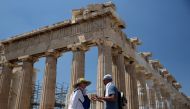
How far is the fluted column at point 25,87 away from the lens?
2373cm

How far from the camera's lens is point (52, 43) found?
2431 centimetres

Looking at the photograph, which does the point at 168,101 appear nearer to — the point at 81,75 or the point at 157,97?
the point at 157,97

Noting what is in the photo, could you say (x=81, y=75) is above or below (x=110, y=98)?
above

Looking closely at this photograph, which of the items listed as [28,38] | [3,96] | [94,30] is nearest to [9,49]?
[28,38]

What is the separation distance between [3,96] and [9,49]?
171 inches

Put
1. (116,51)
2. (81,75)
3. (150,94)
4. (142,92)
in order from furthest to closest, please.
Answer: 1. (150,94)
2. (142,92)
3. (116,51)
4. (81,75)

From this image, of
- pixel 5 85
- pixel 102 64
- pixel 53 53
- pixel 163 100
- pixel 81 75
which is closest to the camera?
pixel 102 64

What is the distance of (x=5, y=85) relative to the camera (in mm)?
26188

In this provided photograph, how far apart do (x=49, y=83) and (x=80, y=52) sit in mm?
3525

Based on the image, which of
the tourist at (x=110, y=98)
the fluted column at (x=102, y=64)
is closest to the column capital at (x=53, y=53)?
the fluted column at (x=102, y=64)

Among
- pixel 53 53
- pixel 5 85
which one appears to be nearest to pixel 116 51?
pixel 53 53

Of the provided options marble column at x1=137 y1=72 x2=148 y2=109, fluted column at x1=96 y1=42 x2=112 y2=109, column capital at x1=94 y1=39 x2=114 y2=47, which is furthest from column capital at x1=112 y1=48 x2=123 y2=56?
marble column at x1=137 y1=72 x2=148 y2=109

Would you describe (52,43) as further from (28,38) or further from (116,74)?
(116,74)

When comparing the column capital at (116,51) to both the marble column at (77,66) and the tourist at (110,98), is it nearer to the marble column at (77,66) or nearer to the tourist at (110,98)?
the marble column at (77,66)
